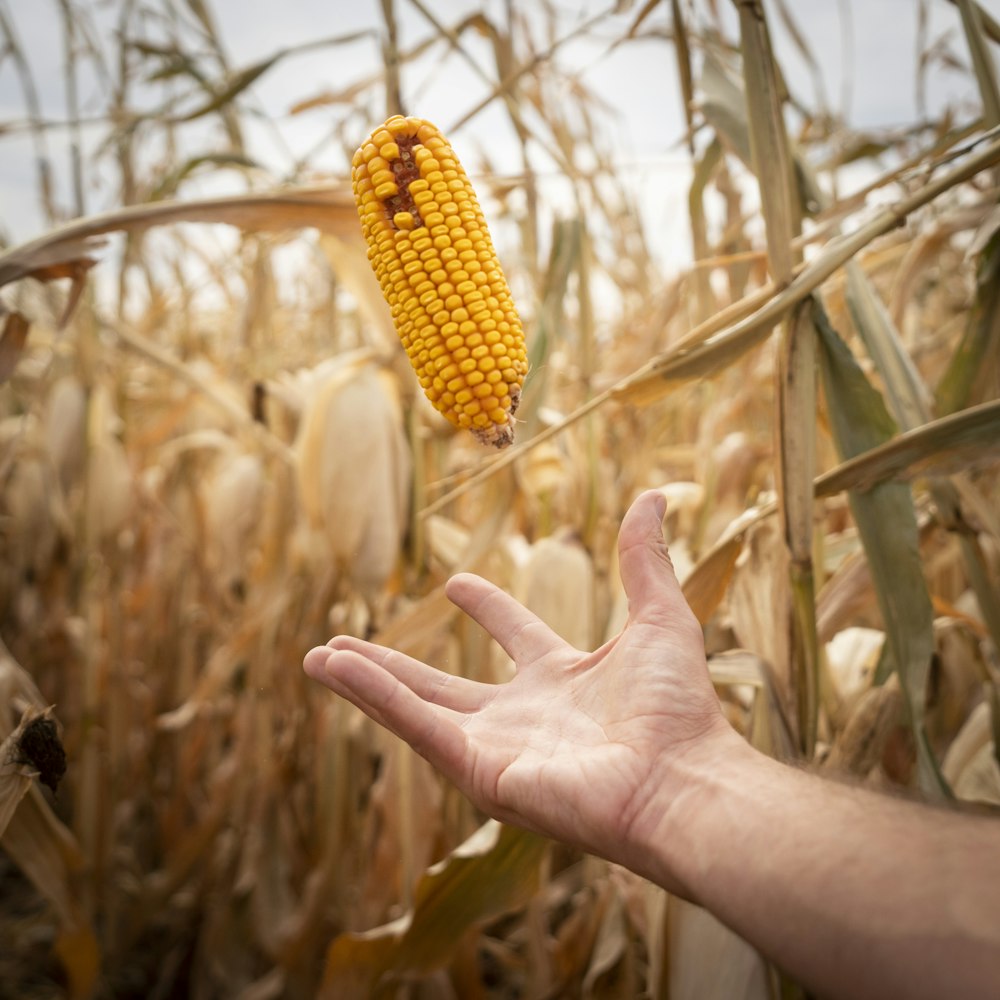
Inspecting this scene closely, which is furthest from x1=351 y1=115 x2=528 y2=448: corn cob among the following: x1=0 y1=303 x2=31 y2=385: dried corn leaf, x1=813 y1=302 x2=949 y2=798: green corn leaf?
x1=0 y1=303 x2=31 y2=385: dried corn leaf

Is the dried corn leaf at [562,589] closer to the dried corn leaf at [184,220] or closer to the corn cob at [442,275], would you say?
the dried corn leaf at [184,220]

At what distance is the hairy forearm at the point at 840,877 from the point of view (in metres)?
0.53

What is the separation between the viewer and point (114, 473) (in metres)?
2.31

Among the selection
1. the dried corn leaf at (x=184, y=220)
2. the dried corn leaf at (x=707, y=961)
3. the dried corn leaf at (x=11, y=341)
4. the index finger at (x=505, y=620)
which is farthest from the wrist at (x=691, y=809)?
the dried corn leaf at (x=11, y=341)

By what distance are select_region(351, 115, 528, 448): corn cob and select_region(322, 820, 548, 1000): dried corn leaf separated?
838 millimetres

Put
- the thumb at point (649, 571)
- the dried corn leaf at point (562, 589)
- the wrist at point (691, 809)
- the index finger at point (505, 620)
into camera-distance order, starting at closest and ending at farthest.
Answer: the wrist at point (691, 809) < the thumb at point (649, 571) < the index finger at point (505, 620) < the dried corn leaf at point (562, 589)

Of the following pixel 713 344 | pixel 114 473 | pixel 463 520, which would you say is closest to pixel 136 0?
pixel 114 473

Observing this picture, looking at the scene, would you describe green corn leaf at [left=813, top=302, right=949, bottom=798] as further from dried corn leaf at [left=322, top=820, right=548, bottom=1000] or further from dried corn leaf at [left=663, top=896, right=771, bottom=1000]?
dried corn leaf at [left=322, top=820, right=548, bottom=1000]

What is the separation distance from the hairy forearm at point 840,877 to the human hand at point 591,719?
0.13ft

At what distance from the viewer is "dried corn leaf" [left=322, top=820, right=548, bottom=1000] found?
1.32 meters

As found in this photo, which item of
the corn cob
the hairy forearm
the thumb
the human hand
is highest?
the corn cob

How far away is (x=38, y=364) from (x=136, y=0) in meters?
1.42

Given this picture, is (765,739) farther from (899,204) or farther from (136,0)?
(136,0)

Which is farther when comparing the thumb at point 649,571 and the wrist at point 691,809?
the thumb at point 649,571
